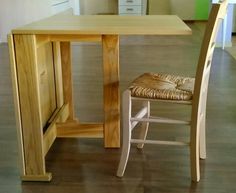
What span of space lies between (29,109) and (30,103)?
0.10ft

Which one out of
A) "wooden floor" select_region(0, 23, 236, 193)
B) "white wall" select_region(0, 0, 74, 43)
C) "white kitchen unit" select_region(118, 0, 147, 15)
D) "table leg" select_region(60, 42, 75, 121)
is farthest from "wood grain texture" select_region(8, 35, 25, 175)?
"white kitchen unit" select_region(118, 0, 147, 15)

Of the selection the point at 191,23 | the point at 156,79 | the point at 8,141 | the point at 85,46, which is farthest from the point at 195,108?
the point at 191,23

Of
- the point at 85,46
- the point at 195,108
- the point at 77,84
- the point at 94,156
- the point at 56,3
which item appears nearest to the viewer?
the point at 195,108

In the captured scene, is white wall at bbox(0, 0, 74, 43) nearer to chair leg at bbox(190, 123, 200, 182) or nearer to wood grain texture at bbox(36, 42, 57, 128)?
wood grain texture at bbox(36, 42, 57, 128)

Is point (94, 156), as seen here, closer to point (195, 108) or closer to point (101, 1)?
point (195, 108)

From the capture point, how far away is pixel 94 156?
2.10 metres

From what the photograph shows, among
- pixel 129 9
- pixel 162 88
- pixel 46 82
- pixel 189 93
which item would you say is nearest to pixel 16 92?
pixel 46 82

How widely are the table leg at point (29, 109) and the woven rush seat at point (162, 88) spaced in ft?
1.50

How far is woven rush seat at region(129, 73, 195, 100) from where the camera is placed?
1.72 m

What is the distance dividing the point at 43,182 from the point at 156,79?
769 mm

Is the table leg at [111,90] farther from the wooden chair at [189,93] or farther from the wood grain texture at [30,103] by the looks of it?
the wood grain texture at [30,103]

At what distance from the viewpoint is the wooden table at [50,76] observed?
1.65 m

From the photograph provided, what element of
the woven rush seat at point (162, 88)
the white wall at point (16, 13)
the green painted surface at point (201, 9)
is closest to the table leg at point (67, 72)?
the woven rush seat at point (162, 88)

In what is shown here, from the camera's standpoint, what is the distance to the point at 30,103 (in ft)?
5.65
